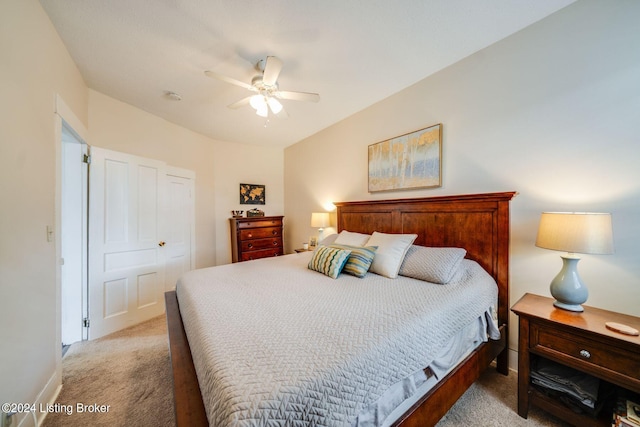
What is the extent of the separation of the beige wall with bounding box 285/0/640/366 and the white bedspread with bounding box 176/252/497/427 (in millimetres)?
642

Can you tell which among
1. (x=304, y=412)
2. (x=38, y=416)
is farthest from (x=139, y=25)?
(x=38, y=416)

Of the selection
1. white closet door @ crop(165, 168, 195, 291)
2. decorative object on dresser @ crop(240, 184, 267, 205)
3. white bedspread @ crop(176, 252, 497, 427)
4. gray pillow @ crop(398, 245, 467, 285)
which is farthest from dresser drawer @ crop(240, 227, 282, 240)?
gray pillow @ crop(398, 245, 467, 285)

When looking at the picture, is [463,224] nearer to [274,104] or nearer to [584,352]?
[584,352]

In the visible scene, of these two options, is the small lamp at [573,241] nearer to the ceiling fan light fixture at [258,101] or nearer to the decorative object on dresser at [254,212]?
the ceiling fan light fixture at [258,101]

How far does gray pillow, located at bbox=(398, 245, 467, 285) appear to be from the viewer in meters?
1.72

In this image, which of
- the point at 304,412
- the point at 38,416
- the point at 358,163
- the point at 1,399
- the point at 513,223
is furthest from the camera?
the point at 358,163

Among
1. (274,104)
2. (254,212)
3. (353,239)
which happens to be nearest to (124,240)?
(254,212)

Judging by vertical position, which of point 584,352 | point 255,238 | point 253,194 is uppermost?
point 253,194

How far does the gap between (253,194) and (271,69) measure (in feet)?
9.57

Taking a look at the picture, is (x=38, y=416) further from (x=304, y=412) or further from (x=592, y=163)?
(x=592, y=163)

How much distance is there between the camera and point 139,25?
1.66 metres

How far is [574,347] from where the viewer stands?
127 centimetres

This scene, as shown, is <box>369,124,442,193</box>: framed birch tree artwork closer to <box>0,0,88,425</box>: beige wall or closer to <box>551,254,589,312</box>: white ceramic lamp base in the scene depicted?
<box>551,254,589,312</box>: white ceramic lamp base

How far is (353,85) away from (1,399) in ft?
10.9
